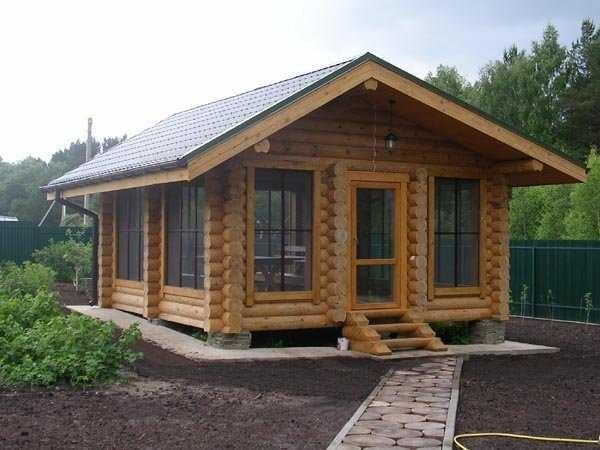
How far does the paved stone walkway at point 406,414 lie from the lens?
716 centimetres

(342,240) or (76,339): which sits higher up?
(342,240)

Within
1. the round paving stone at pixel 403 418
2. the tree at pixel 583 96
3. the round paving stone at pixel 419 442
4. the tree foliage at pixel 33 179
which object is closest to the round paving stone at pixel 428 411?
the round paving stone at pixel 403 418

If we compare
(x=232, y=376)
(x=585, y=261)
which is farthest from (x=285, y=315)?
(x=585, y=261)

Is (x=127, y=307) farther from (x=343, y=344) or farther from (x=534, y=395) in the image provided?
(x=534, y=395)

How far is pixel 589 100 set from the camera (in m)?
43.2

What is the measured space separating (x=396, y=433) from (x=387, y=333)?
5946 millimetres

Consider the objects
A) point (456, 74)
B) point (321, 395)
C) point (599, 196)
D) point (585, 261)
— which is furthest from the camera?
point (456, 74)

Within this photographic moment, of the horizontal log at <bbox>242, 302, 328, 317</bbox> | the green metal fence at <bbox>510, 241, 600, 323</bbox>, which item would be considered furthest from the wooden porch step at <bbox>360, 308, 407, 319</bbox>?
the green metal fence at <bbox>510, 241, 600, 323</bbox>

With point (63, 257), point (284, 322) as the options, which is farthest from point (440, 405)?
point (63, 257)

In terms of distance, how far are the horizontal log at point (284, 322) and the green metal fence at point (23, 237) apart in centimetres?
1527

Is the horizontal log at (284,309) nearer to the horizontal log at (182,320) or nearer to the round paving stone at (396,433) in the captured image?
the horizontal log at (182,320)

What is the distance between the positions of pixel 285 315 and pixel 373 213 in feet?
7.24

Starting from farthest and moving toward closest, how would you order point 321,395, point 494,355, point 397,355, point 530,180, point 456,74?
point 456,74, point 530,180, point 494,355, point 397,355, point 321,395

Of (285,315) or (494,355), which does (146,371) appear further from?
(494,355)
